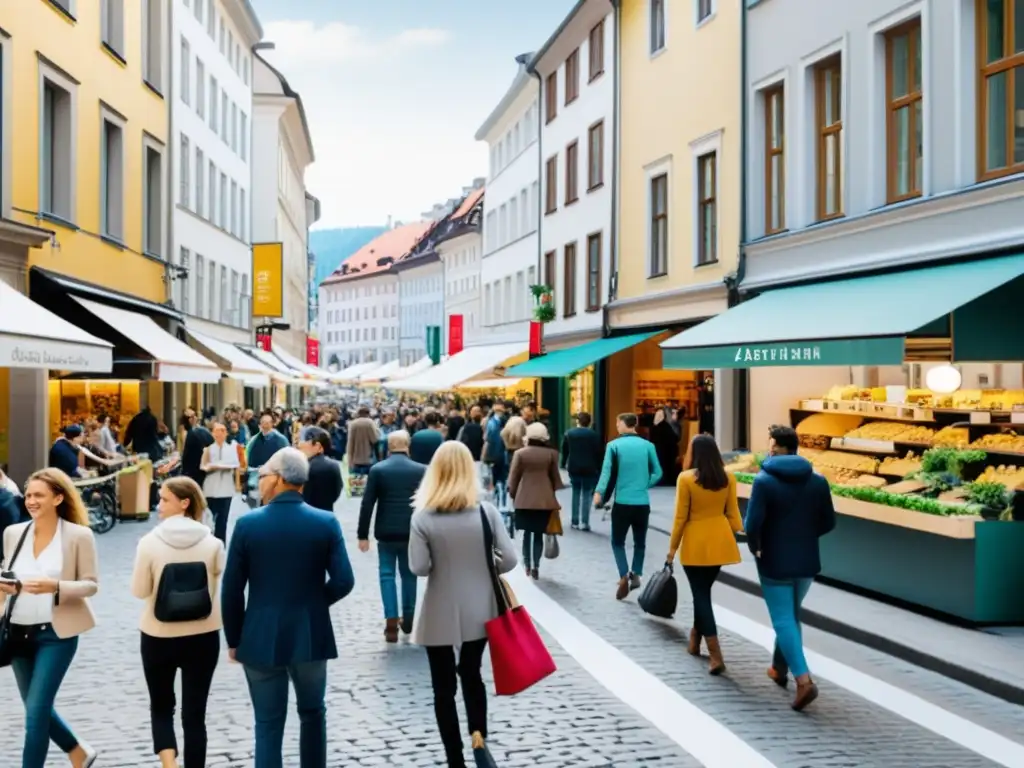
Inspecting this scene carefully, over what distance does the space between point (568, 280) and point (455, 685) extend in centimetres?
2711

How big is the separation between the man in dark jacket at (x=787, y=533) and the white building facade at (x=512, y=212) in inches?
1194

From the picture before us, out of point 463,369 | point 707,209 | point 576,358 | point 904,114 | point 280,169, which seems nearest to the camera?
point 904,114

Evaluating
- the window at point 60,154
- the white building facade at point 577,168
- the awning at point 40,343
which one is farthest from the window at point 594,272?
the awning at point 40,343

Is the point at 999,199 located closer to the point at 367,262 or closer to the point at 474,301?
the point at 474,301

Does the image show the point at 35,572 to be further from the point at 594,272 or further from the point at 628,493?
the point at 594,272

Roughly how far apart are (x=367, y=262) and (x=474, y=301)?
5923cm

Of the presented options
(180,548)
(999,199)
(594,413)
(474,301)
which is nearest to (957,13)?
(999,199)

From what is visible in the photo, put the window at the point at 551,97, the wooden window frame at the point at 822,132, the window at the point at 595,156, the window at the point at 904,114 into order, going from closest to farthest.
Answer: the window at the point at 904,114 < the wooden window frame at the point at 822,132 < the window at the point at 595,156 < the window at the point at 551,97

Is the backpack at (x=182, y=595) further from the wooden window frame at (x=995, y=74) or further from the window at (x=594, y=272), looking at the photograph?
the window at (x=594, y=272)

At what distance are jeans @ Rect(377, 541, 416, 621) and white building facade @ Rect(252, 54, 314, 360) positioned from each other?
41.5 m

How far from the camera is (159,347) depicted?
22.7 m

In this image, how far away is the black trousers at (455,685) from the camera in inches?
252

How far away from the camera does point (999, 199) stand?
12852mm

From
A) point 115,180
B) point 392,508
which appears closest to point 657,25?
point 115,180
